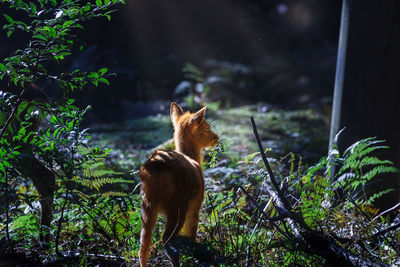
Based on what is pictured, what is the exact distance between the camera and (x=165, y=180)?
9.73 feet

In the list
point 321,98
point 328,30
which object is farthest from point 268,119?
point 328,30

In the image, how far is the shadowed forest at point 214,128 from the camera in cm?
278

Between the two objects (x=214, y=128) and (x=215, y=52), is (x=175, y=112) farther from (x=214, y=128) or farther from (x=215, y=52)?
(x=215, y=52)

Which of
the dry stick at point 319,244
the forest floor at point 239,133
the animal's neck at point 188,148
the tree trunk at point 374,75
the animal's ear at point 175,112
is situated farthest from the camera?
the forest floor at point 239,133

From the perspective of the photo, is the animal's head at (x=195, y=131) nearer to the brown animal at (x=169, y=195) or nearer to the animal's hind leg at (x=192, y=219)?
the brown animal at (x=169, y=195)

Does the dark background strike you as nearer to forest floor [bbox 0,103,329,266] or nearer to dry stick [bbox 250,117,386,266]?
forest floor [bbox 0,103,329,266]

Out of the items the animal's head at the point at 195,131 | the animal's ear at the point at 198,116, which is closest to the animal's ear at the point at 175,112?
the animal's head at the point at 195,131

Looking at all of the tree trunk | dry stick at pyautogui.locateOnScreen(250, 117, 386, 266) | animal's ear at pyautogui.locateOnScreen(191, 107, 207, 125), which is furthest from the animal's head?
the tree trunk

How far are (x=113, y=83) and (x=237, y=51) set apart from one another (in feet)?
22.5

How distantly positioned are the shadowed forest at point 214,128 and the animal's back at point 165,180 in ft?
0.61

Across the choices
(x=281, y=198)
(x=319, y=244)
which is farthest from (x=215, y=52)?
(x=319, y=244)

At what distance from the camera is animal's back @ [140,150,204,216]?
296 centimetres

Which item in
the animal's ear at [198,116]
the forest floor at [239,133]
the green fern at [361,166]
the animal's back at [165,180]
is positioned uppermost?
the animal's ear at [198,116]

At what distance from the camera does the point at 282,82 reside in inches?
542
